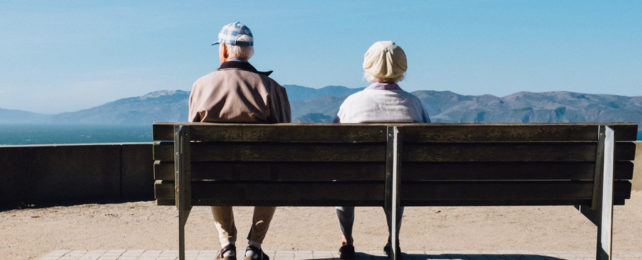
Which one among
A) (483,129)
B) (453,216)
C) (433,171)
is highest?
(483,129)

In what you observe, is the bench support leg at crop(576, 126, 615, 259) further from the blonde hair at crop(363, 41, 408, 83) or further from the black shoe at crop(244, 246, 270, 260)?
the black shoe at crop(244, 246, 270, 260)

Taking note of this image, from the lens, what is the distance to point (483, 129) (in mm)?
3396

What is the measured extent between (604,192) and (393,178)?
1.24 m

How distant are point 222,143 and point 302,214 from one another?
3877 mm

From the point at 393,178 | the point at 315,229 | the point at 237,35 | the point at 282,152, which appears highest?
the point at 237,35

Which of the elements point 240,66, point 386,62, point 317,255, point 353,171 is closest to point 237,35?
point 240,66

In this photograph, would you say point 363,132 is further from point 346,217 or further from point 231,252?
point 231,252

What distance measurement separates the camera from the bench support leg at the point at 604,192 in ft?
11.4

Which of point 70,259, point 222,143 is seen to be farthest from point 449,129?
point 70,259

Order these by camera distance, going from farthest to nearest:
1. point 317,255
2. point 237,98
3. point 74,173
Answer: point 74,173 < point 317,255 < point 237,98

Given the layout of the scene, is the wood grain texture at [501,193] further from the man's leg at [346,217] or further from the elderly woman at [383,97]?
the man's leg at [346,217]

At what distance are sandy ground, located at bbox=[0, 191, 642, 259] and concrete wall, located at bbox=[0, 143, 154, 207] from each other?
1.29ft

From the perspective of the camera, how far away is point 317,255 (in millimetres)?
4496

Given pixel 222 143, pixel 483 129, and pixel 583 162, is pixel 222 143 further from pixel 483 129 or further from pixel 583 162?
pixel 583 162
